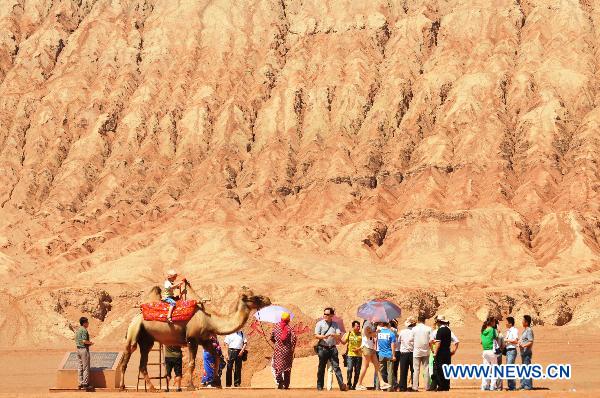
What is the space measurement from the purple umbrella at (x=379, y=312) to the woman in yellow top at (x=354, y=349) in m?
1.37

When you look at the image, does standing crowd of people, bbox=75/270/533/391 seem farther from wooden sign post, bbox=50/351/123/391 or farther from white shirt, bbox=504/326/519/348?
wooden sign post, bbox=50/351/123/391

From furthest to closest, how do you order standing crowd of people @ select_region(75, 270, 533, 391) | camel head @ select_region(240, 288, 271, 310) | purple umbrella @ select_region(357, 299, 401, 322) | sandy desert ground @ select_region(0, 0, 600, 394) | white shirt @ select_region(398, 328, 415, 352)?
sandy desert ground @ select_region(0, 0, 600, 394)
purple umbrella @ select_region(357, 299, 401, 322)
white shirt @ select_region(398, 328, 415, 352)
standing crowd of people @ select_region(75, 270, 533, 391)
camel head @ select_region(240, 288, 271, 310)

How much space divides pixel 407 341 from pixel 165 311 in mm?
4486

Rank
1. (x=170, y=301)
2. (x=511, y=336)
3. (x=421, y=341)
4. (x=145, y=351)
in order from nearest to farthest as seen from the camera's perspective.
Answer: (x=170, y=301), (x=145, y=351), (x=421, y=341), (x=511, y=336)

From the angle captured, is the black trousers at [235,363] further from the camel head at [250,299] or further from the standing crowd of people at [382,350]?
the camel head at [250,299]

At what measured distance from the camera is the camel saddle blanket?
63.5 ft

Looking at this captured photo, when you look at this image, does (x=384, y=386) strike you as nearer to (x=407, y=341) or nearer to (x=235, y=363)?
(x=407, y=341)

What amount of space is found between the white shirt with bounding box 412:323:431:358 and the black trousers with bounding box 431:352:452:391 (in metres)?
0.31

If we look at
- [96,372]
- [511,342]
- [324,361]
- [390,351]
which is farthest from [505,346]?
[96,372]

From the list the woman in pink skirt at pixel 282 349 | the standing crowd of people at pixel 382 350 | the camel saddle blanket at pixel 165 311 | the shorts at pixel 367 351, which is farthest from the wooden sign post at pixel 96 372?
the shorts at pixel 367 351

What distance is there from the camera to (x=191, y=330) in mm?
19375

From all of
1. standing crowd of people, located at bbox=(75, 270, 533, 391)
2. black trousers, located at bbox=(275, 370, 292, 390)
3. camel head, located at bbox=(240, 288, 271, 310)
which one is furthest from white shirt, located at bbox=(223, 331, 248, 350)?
camel head, located at bbox=(240, 288, 271, 310)

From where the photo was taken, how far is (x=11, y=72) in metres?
108

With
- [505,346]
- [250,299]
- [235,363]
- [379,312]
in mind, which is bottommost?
[235,363]
